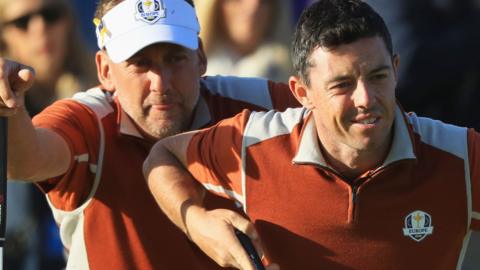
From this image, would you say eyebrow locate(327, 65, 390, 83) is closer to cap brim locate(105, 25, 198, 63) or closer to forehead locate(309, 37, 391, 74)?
forehead locate(309, 37, 391, 74)

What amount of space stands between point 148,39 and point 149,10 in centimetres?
18

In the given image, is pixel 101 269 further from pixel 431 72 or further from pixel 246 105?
pixel 431 72

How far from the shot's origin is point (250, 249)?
3732 millimetres

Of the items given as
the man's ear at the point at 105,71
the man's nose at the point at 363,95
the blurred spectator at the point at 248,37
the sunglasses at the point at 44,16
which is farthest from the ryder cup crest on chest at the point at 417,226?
the sunglasses at the point at 44,16

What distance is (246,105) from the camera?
4828mm

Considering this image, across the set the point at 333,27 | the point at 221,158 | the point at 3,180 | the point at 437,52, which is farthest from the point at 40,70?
the point at 333,27

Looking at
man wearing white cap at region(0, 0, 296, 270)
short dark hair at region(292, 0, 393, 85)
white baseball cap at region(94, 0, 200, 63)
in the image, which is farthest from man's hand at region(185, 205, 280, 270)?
white baseball cap at region(94, 0, 200, 63)

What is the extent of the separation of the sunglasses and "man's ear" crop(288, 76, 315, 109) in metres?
2.48

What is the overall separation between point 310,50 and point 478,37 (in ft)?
8.06

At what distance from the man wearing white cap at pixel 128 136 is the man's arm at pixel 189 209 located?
0.74ft

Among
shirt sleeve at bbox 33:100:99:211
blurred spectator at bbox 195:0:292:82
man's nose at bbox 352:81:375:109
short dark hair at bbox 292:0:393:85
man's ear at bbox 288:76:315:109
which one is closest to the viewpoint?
man's nose at bbox 352:81:375:109

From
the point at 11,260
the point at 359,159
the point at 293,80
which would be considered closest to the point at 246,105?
the point at 293,80

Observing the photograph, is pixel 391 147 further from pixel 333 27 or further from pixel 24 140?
pixel 24 140

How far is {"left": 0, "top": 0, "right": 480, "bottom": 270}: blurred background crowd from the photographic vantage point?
627cm
